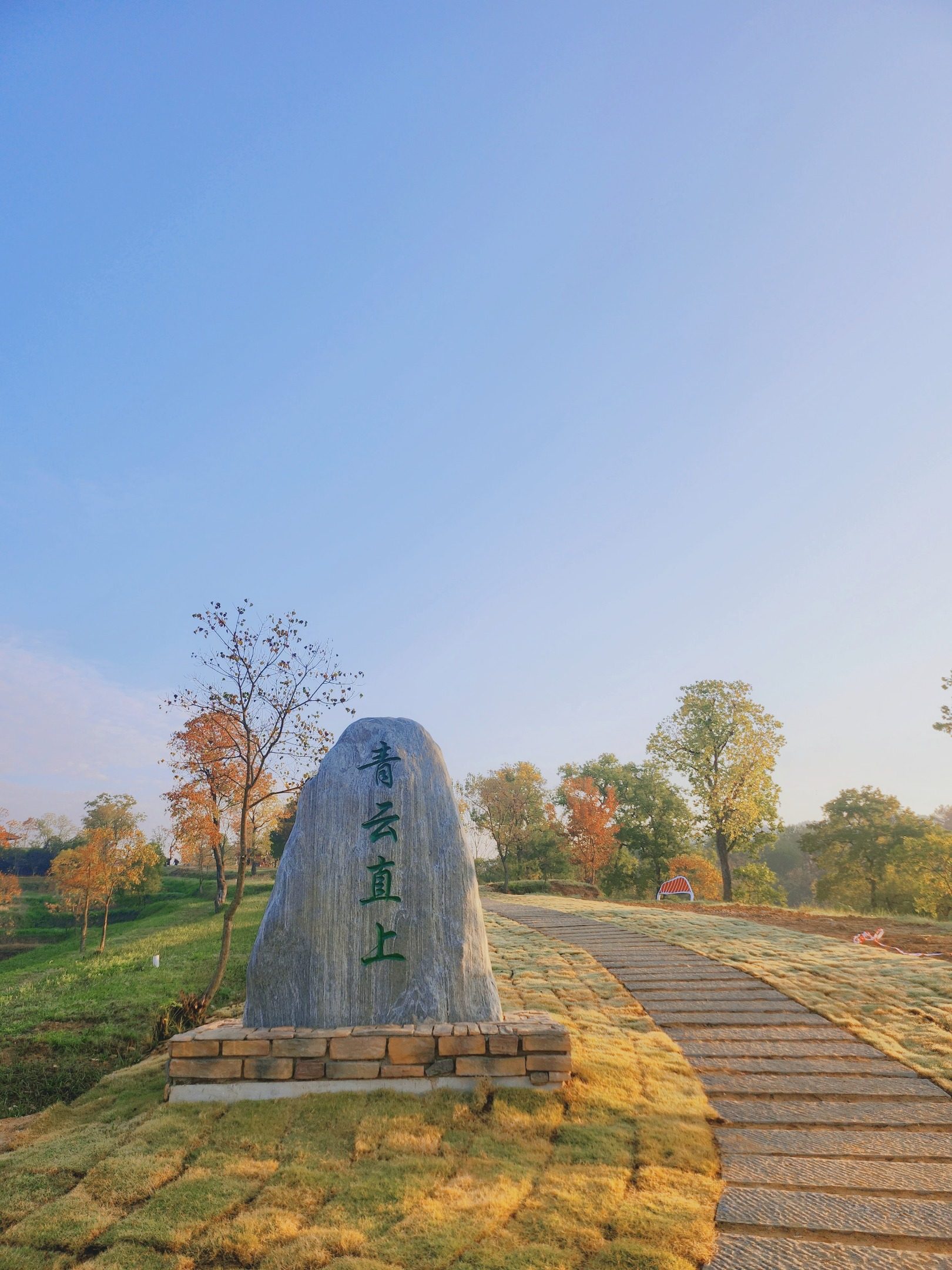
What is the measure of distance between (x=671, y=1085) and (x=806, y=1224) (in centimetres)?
190

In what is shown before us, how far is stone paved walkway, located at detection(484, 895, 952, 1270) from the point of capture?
326 cm

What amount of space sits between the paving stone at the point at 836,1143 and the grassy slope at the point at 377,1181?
207 millimetres

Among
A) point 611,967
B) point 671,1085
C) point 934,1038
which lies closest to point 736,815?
point 611,967

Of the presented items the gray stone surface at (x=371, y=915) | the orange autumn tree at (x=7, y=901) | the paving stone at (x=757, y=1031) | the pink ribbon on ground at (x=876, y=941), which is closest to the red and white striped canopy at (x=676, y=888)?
the pink ribbon on ground at (x=876, y=941)

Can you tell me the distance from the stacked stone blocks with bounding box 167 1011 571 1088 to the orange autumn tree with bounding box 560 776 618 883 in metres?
29.4

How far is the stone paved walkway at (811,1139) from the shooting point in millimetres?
3256

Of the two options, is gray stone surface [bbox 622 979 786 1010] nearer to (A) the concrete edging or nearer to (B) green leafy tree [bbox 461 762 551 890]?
(A) the concrete edging

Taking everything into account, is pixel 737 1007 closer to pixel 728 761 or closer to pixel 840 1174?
pixel 840 1174

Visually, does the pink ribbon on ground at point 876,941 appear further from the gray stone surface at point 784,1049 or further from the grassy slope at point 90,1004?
the grassy slope at point 90,1004

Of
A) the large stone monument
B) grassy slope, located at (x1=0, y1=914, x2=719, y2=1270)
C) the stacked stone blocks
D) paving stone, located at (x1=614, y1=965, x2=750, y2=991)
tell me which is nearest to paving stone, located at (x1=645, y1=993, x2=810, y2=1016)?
paving stone, located at (x1=614, y1=965, x2=750, y2=991)

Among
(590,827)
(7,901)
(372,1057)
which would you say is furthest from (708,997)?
(7,901)

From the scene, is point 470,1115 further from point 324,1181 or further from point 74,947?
point 74,947

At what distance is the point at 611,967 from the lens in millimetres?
9836

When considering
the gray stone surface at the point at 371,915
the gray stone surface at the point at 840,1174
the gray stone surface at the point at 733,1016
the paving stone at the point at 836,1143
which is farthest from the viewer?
the gray stone surface at the point at 733,1016
